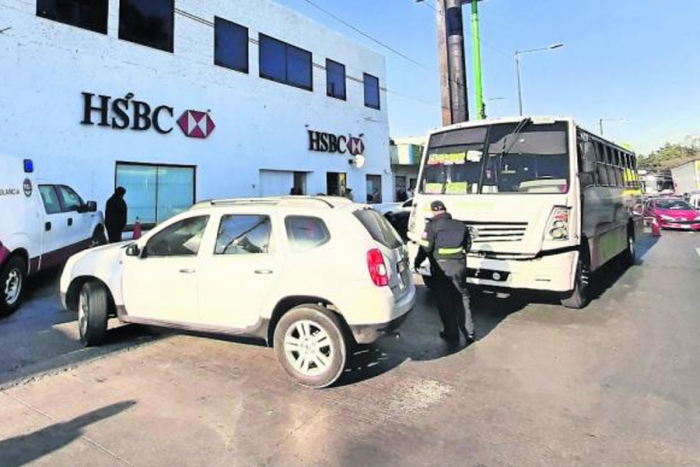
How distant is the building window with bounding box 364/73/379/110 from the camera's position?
21.1 metres

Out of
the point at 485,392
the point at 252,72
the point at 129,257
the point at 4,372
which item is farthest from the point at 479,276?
the point at 252,72

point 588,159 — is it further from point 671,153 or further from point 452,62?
point 671,153

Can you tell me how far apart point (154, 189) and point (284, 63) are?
6996mm

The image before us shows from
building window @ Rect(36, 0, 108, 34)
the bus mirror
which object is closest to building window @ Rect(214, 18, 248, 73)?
building window @ Rect(36, 0, 108, 34)

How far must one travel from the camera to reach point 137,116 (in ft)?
40.9

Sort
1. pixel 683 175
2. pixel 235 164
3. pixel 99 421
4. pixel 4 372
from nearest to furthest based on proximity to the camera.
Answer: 1. pixel 99 421
2. pixel 4 372
3. pixel 235 164
4. pixel 683 175

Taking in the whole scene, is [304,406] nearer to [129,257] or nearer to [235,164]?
[129,257]

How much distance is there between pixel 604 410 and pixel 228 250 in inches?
145

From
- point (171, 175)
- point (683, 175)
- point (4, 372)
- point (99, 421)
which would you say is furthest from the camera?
point (683, 175)

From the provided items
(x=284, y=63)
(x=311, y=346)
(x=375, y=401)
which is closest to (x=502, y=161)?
(x=311, y=346)

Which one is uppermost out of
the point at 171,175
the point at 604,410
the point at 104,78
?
the point at 104,78

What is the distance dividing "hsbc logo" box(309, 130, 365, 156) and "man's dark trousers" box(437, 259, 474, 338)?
42.4 feet

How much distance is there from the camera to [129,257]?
5.28 m

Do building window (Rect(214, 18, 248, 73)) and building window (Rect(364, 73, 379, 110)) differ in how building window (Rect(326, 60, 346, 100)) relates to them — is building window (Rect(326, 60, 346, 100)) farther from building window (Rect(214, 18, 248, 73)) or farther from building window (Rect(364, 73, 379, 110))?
building window (Rect(214, 18, 248, 73))
